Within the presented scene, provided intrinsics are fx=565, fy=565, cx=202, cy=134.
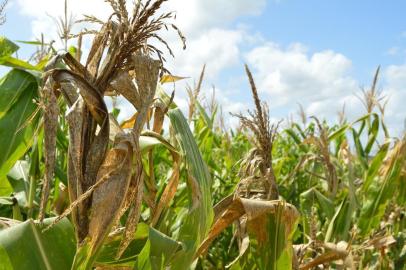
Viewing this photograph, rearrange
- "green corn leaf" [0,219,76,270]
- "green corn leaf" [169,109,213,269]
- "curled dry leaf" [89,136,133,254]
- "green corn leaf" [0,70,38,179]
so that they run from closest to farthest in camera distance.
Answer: "curled dry leaf" [89,136,133,254] → "green corn leaf" [0,219,76,270] → "green corn leaf" [169,109,213,269] → "green corn leaf" [0,70,38,179]

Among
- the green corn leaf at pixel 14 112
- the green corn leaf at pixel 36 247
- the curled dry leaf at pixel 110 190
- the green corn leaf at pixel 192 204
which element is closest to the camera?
the curled dry leaf at pixel 110 190

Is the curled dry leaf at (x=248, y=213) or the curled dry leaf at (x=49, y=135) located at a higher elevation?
the curled dry leaf at (x=49, y=135)

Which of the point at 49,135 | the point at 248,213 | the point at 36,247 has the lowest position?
the point at 36,247

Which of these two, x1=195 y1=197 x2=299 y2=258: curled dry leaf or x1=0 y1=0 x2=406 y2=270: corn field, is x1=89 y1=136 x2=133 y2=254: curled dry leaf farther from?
x1=195 y1=197 x2=299 y2=258: curled dry leaf

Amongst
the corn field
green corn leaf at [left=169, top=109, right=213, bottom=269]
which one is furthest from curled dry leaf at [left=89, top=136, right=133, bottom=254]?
green corn leaf at [left=169, top=109, right=213, bottom=269]

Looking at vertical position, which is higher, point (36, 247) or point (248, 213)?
point (248, 213)

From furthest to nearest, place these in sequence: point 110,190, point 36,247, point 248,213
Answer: point 248,213
point 36,247
point 110,190

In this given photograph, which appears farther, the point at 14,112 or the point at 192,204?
the point at 14,112

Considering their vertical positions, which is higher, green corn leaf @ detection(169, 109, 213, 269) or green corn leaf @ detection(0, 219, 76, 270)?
green corn leaf @ detection(169, 109, 213, 269)

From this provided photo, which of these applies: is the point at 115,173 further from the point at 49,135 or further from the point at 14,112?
the point at 14,112

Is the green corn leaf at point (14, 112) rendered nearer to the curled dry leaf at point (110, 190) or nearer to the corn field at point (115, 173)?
the corn field at point (115, 173)

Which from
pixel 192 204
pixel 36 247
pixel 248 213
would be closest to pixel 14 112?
pixel 36 247

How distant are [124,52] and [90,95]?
112mm

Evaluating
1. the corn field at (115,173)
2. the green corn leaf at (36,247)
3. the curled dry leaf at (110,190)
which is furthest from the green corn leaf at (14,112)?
the curled dry leaf at (110,190)
